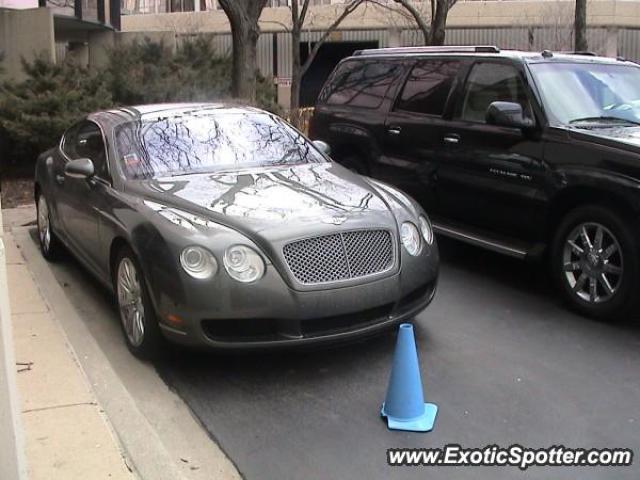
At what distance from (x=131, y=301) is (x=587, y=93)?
408 centimetres

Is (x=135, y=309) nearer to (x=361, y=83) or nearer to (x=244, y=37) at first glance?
Answer: (x=361, y=83)

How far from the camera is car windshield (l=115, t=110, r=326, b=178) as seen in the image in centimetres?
548

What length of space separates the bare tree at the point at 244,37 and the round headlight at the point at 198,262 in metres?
7.94

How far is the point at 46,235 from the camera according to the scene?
7227 millimetres

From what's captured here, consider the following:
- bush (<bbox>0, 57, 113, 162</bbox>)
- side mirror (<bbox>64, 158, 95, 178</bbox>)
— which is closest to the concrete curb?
side mirror (<bbox>64, 158, 95, 178</bbox>)

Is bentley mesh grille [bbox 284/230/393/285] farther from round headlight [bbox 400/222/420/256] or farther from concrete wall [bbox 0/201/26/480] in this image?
concrete wall [bbox 0/201/26/480]

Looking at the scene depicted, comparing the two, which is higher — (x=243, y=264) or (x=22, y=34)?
(x=22, y=34)

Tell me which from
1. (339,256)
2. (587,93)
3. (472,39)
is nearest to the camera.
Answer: (339,256)

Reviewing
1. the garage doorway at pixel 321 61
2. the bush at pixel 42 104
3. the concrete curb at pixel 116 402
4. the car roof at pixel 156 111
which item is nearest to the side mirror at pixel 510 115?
the car roof at pixel 156 111

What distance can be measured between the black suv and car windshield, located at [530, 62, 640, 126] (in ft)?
0.04

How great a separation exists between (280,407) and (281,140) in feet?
8.66

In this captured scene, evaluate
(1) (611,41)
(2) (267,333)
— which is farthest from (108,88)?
(1) (611,41)

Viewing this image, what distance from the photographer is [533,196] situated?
19.2 feet

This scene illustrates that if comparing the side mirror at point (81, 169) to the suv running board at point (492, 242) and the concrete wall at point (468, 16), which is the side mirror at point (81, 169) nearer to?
the suv running board at point (492, 242)
